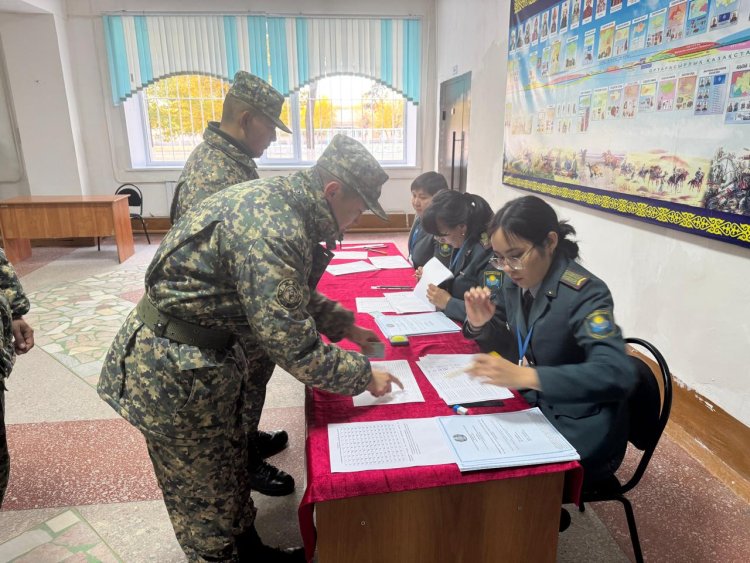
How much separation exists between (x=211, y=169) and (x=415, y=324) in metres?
0.98

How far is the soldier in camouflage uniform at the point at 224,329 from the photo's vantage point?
3.14 feet

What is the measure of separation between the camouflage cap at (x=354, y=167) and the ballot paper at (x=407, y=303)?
89 cm

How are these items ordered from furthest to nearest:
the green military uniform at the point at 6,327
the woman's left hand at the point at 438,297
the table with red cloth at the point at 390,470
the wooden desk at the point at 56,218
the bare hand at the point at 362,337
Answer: the wooden desk at the point at 56,218 → the woman's left hand at the point at 438,297 → the bare hand at the point at 362,337 → the green military uniform at the point at 6,327 → the table with red cloth at the point at 390,470

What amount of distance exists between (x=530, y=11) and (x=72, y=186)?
553 cm

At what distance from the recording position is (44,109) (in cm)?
586

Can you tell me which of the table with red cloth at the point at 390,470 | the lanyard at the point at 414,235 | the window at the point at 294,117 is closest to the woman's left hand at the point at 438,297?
the table with red cloth at the point at 390,470

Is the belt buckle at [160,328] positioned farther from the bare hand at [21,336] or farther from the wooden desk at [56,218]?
the wooden desk at [56,218]

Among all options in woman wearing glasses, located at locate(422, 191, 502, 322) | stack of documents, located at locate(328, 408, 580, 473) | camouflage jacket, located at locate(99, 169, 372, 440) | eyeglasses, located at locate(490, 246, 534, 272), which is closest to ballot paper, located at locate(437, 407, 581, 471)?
stack of documents, located at locate(328, 408, 580, 473)

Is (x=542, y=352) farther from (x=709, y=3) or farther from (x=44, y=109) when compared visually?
(x=44, y=109)

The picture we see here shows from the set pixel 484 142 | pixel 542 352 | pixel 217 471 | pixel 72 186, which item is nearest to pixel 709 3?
pixel 542 352

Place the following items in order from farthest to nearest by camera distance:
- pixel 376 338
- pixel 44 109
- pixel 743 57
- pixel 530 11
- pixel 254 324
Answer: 1. pixel 44 109
2. pixel 530 11
3. pixel 743 57
4. pixel 376 338
5. pixel 254 324

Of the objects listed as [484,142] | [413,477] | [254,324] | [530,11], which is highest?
[530,11]

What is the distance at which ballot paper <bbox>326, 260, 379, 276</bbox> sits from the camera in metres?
2.49

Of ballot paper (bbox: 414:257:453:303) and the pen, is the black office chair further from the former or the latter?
the pen
